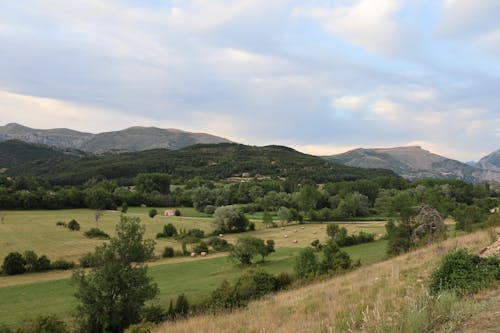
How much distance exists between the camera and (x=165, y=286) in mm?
39125

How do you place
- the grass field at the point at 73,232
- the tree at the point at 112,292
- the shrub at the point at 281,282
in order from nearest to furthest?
the tree at the point at 112,292 < the shrub at the point at 281,282 < the grass field at the point at 73,232

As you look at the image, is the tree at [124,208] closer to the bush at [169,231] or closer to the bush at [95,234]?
the bush at [95,234]

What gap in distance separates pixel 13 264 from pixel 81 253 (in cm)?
1004

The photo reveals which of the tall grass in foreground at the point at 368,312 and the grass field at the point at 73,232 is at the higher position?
the tall grass in foreground at the point at 368,312

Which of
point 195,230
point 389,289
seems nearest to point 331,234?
point 195,230

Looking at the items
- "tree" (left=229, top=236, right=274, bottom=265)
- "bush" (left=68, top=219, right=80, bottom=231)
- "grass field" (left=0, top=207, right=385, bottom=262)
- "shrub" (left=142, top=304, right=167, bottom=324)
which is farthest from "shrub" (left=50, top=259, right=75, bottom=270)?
"shrub" (left=142, top=304, right=167, bottom=324)

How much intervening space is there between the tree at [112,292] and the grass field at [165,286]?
5.78 feet

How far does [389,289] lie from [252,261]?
143ft

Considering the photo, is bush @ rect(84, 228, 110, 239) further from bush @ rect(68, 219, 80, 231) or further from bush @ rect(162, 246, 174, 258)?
bush @ rect(162, 246, 174, 258)

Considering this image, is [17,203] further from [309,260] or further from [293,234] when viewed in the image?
[309,260]

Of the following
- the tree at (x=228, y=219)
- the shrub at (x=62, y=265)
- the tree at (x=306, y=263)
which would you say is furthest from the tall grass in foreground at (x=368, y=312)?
the tree at (x=228, y=219)

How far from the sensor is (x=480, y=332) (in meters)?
5.88

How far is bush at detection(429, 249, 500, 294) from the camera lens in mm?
9633

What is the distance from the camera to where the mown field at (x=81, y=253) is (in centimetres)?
3425
